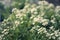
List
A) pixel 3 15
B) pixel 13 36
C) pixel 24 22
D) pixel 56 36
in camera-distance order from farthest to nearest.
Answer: pixel 3 15 < pixel 24 22 < pixel 13 36 < pixel 56 36

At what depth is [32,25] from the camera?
15.0 ft

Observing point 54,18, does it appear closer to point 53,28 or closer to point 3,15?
point 53,28

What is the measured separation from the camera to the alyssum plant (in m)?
4.02

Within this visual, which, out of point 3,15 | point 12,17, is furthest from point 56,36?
point 3,15

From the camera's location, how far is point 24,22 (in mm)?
4496

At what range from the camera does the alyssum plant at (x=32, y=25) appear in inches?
158

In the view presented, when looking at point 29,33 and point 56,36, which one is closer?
point 56,36

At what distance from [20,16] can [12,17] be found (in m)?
0.25

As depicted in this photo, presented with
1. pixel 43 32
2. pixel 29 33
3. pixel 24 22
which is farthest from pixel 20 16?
pixel 43 32

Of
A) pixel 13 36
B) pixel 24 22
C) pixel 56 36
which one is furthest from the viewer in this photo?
pixel 24 22

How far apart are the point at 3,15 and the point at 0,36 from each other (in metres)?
1.44

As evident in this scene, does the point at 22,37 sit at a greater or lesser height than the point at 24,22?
lesser

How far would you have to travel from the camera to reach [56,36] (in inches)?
154

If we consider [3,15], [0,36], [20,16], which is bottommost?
[0,36]
